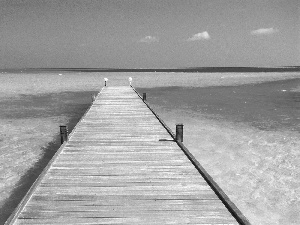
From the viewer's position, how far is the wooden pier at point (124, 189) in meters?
4.54

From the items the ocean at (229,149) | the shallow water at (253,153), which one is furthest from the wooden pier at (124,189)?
the shallow water at (253,153)

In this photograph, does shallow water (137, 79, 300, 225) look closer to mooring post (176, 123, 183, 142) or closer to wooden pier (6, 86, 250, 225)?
mooring post (176, 123, 183, 142)

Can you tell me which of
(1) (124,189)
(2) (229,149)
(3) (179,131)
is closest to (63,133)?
(3) (179,131)

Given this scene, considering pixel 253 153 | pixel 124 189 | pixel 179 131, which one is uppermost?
pixel 179 131

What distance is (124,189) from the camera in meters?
5.49

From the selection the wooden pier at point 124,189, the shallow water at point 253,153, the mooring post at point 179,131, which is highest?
the mooring post at point 179,131

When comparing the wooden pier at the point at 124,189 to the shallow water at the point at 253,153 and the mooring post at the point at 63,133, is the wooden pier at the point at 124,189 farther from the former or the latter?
the shallow water at the point at 253,153

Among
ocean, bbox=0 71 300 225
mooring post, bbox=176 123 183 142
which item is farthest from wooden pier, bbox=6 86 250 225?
ocean, bbox=0 71 300 225

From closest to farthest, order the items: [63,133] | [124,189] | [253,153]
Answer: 1. [124,189]
2. [63,133]
3. [253,153]

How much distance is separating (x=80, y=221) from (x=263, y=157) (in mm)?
9073

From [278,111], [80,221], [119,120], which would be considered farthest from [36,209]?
[278,111]

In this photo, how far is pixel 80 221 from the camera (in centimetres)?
438

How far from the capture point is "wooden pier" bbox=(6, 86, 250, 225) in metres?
4.54

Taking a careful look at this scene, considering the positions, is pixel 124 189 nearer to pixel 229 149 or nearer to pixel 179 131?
pixel 179 131
